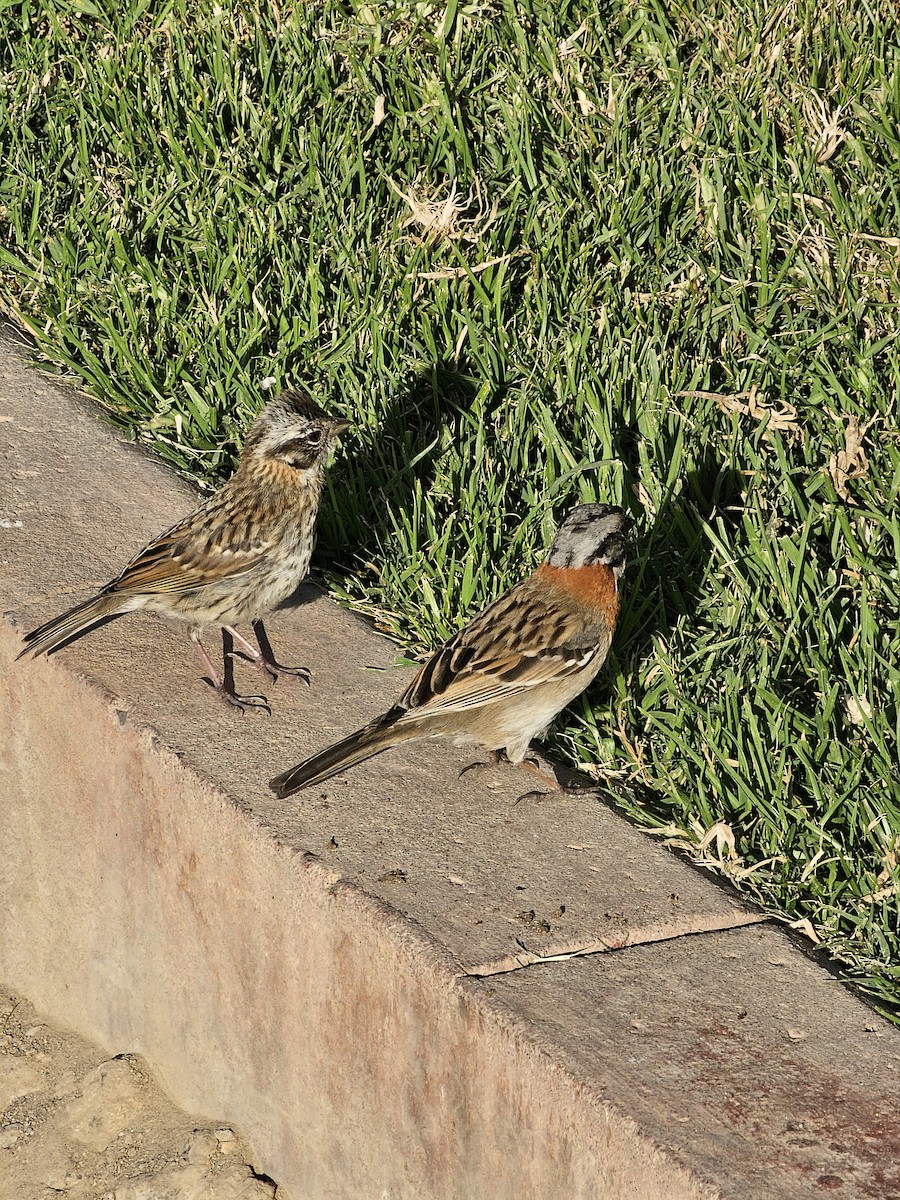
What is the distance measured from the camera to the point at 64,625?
16.6 feet

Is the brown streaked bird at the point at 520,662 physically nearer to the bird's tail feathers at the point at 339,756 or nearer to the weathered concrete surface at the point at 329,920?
the bird's tail feathers at the point at 339,756

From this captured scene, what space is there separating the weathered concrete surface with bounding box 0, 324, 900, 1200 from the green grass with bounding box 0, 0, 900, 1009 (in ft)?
1.43

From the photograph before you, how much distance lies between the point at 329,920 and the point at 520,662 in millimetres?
1002

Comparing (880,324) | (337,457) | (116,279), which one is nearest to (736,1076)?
(337,457)

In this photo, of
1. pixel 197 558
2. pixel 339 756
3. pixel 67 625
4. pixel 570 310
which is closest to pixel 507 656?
pixel 339 756

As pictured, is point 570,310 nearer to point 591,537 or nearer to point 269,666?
point 591,537

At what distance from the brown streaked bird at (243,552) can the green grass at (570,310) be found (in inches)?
18.7

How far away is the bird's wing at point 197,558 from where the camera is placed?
5.14 meters

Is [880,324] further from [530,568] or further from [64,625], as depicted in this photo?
[64,625]

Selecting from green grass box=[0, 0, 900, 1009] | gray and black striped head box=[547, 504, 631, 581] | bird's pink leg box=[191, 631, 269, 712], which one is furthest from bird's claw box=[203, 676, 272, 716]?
gray and black striped head box=[547, 504, 631, 581]

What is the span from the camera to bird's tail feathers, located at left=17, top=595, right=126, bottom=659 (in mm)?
5055

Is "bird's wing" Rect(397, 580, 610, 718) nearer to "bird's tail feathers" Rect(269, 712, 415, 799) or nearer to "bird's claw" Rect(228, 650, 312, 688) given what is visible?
"bird's tail feathers" Rect(269, 712, 415, 799)

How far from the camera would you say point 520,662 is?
4750mm

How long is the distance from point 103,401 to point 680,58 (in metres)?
3.46
